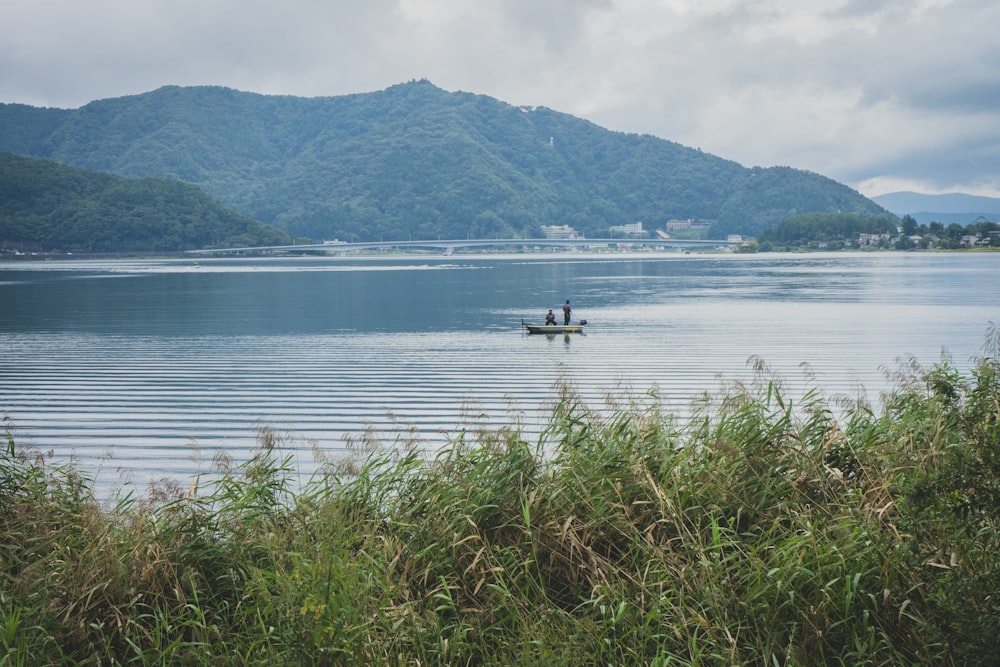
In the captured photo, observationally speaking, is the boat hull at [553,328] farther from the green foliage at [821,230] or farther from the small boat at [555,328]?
the green foliage at [821,230]

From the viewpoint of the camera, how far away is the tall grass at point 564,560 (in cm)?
425

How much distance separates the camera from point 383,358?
2302cm

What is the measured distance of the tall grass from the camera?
4246 mm

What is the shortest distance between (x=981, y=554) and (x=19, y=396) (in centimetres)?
1810

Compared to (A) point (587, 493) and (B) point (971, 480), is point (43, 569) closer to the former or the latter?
(A) point (587, 493)

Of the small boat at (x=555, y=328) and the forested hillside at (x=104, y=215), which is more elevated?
the forested hillside at (x=104, y=215)

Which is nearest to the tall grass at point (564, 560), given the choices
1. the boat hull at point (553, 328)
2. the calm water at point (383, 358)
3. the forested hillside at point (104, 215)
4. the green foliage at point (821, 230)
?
the calm water at point (383, 358)

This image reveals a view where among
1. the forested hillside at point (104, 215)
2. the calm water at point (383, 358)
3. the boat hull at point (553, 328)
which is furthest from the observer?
the forested hillside at point (104, 215)

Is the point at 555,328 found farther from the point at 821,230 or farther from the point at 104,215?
the point at 821,230

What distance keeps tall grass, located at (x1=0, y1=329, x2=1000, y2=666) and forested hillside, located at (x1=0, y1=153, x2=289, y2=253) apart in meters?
137

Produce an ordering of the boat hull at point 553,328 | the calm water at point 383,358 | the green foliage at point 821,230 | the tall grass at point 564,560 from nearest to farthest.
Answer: the tall grass at point 564,560, the calm water at point 383,358, the boat hull at point 553,328, the green foliage at point 821,230

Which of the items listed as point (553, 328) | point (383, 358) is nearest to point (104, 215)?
point (553, 328)

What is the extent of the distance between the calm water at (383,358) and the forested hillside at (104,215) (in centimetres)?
9010

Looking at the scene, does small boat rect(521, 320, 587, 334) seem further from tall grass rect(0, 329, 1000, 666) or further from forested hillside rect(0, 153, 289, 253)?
forested hillside rect(0, 153, 289, 253)
